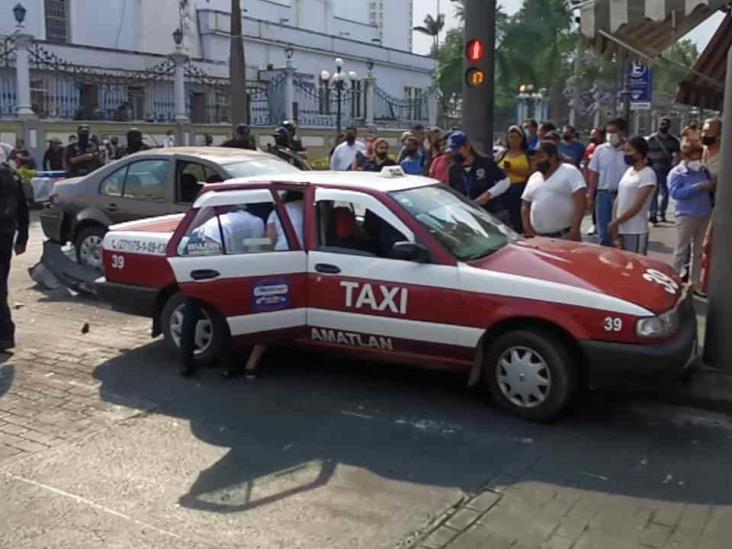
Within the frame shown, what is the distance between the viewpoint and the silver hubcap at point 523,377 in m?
5.69

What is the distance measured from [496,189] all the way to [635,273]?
304 centimetres

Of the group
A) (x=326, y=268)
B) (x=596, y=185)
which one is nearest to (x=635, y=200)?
(x=596, y=185)

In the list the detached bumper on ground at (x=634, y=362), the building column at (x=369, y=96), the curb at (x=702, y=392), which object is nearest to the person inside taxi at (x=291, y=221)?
the detached bumper on ground at (x=634, y=362)

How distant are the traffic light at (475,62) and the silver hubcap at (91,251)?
16.0 ft

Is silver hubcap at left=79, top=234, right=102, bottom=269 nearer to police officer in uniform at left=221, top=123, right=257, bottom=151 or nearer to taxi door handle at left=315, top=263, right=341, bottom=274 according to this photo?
police officer in uniform at left=221, top=123, right=257, bottom=151

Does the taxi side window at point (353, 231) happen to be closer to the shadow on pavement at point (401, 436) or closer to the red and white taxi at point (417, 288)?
the red and white taxi at point (417, 288)

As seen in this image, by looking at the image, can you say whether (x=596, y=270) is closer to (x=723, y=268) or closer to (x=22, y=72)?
(x=723, y=268)

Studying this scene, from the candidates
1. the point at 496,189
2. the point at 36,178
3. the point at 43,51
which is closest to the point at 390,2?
the point at 43,51

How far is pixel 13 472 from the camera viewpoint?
5.05 m

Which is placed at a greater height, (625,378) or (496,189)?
(496,189)

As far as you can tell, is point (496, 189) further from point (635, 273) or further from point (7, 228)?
point (7, 228)

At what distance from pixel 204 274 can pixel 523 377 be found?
251cm

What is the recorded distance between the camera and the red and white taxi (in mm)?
5551

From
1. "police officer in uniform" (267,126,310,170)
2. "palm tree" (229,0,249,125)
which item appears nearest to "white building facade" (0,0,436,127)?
"palm tree" (229,0,249,125)
